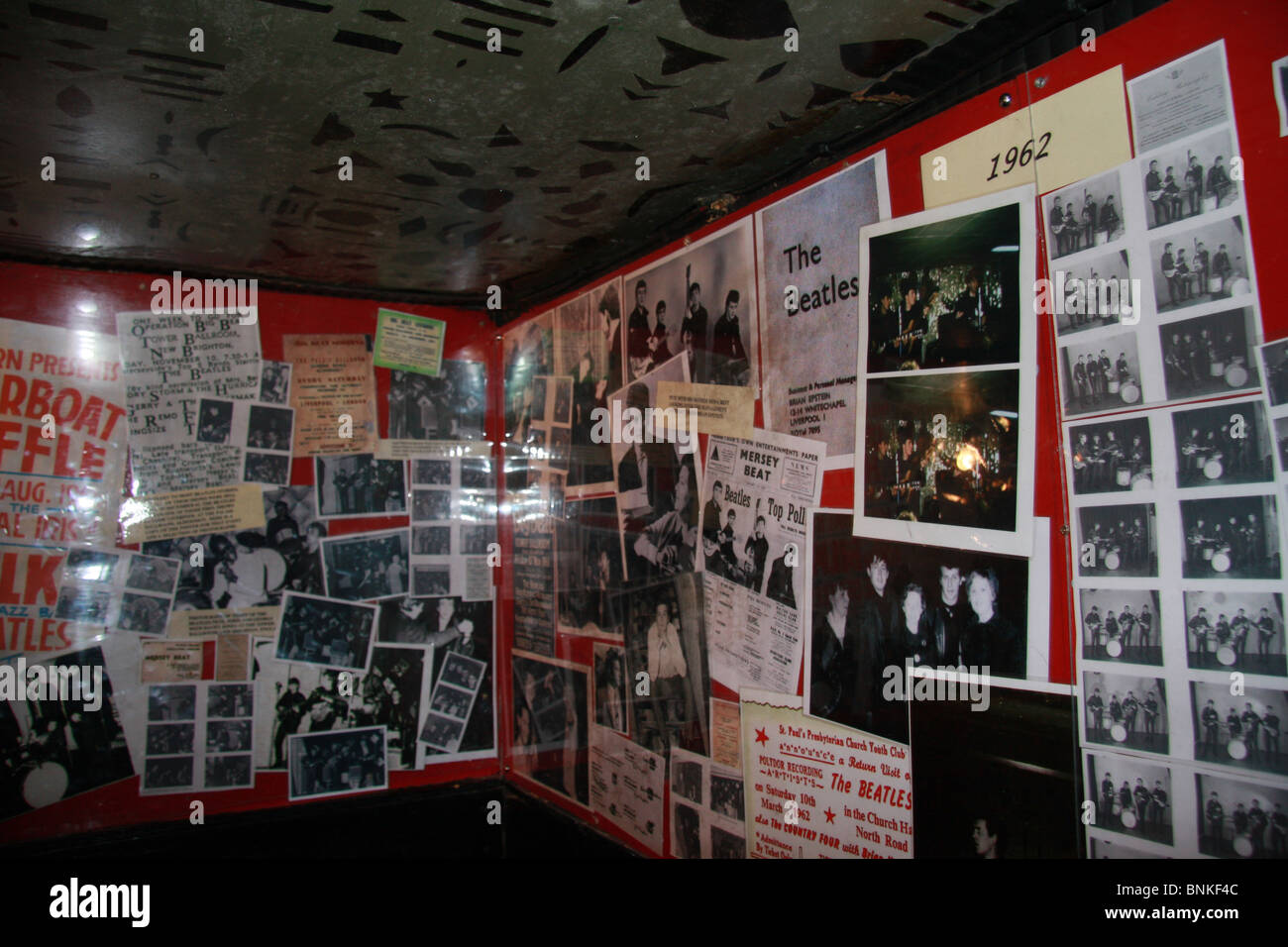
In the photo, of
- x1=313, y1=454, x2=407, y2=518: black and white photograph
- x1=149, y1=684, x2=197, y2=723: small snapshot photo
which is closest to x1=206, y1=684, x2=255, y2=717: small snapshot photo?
x1=149, y1=684, x2=197, y2=723: small snapshot photo

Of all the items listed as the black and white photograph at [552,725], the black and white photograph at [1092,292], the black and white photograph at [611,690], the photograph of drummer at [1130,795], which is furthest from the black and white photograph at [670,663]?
the black and white photograph at [1092,292]

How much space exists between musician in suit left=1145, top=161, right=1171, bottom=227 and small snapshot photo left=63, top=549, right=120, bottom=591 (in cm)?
279

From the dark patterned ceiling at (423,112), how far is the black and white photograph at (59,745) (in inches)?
52.8

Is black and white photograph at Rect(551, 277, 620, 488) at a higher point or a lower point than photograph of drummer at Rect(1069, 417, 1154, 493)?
higher

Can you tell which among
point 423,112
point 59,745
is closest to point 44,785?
point 59,745

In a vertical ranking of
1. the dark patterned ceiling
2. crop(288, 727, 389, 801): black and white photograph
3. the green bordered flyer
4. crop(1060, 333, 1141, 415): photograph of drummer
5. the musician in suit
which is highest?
the dark patterned ceiling

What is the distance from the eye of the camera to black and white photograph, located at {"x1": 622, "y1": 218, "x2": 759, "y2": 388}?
185cm

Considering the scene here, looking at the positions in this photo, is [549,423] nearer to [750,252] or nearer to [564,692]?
[564,692]

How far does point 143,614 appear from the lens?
2.45 meters

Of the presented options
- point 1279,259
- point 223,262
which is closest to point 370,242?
point 223,262

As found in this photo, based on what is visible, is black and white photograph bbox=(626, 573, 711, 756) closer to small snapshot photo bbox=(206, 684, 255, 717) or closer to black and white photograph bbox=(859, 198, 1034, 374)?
black and white photograph bbox=(859, 198, 1034, 374)

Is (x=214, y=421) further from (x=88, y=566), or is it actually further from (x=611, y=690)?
(x=611, y=690)

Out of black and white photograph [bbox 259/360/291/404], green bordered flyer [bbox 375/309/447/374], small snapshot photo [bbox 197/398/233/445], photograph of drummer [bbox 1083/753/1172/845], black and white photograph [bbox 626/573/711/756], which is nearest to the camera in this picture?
photograph of drummer [bbox 1083/753/1172/845]

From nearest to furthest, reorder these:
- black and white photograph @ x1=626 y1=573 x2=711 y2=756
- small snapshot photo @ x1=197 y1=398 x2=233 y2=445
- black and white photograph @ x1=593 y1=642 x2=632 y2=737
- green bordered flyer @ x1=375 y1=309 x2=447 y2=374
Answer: black and white photograph @ x1=626 y1=573 x2=711 y2=756, black and white photograph @ x1=593 y1=642 x2=632 y2=737, small snapshot photo @ x1=197 y1=398 x2=233 y2=445, green bordered flyer @ x1=375 y1=309 x2=447 y2=374
